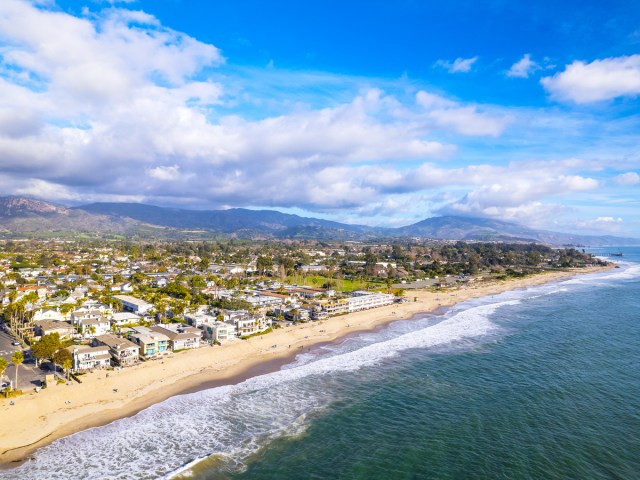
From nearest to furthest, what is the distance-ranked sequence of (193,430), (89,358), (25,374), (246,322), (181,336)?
(193,430)
(25,374)
(89,358)
(181,336)
(246,322)

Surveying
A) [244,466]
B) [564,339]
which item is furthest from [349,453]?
[564,339]

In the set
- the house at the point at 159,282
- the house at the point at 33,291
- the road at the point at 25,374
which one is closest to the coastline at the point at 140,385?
the road at the point at 25,374

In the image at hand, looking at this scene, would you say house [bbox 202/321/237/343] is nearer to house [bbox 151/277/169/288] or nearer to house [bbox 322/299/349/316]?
house [bbox 322/299/349/316]

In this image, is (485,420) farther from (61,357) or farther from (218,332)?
(61,357)

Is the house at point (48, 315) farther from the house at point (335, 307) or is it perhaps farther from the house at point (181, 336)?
the house at point (335, 307)

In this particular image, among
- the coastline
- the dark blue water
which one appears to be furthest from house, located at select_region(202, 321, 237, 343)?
the dark blue water

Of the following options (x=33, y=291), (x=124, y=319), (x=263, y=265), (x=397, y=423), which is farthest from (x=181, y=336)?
(x=263, y=265)
